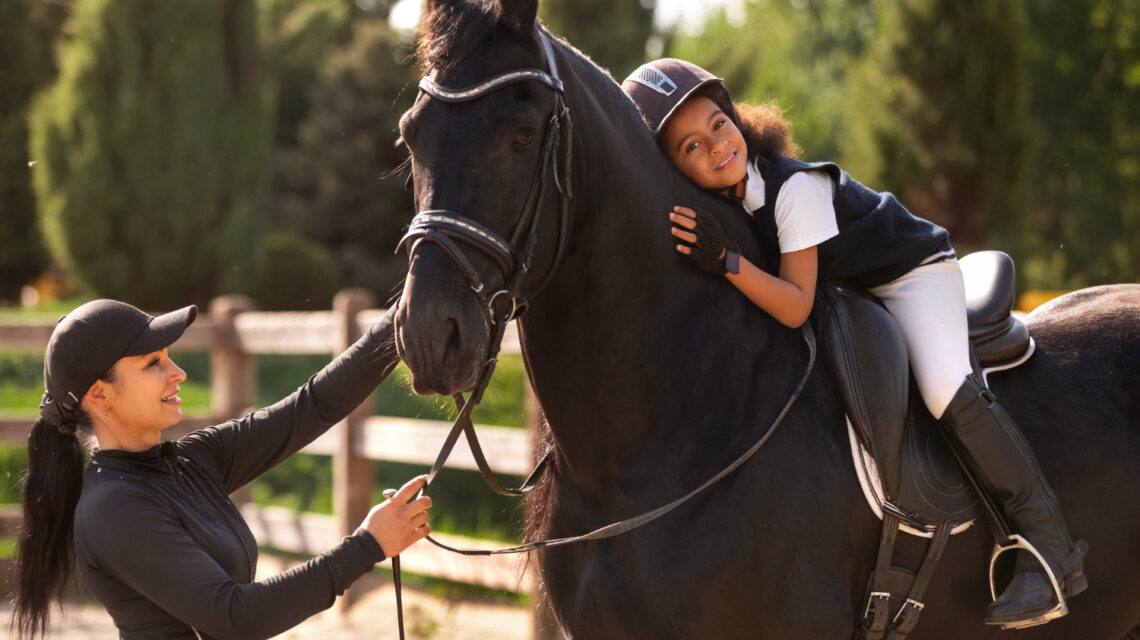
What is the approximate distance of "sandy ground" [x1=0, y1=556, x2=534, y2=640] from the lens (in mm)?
6516

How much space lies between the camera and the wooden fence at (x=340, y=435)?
6250 millimetres

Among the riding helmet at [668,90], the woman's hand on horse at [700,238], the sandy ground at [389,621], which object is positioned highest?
the riding helmet at [668,90]

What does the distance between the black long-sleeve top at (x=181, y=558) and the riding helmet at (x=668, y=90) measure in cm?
96

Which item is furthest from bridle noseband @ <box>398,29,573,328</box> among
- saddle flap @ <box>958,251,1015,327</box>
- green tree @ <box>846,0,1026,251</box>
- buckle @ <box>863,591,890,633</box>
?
green tree @ <box>846,0,1026,251</box>

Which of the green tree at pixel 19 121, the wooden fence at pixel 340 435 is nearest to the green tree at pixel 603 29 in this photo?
the wooden fence at pixel 340 435

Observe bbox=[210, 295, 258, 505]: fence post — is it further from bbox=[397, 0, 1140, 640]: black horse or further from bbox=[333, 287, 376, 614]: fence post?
bbox=[397, 0, 1140, 640]: black horse

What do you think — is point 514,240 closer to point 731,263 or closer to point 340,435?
point 731,263

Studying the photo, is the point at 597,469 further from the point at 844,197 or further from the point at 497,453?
the point at 497,453

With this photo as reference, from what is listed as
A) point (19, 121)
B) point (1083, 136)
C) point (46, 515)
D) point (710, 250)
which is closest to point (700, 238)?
point (710, 250)

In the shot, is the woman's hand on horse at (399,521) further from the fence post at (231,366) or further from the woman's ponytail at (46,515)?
the fence post at (231,366)

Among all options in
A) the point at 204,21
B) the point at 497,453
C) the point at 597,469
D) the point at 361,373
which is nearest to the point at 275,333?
the point at 497,453

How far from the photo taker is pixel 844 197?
2885mm

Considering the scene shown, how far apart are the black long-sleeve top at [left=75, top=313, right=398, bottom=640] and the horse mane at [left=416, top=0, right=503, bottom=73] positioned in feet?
2.82

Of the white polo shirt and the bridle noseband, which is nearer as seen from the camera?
the bridle noseband
